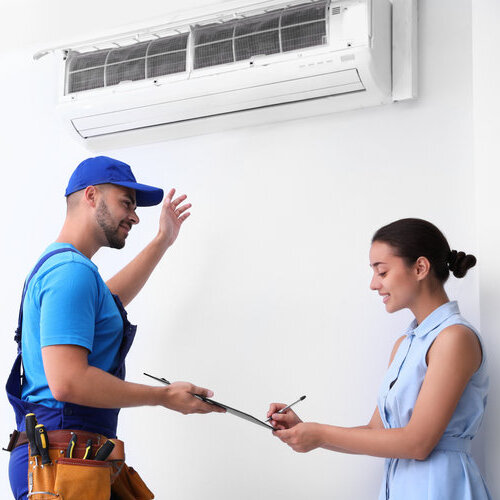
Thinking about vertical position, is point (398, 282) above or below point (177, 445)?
above

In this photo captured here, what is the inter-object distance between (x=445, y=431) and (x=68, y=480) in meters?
0.95

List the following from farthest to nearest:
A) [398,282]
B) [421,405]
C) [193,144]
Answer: [193,144] → [398,282] → [421,405]

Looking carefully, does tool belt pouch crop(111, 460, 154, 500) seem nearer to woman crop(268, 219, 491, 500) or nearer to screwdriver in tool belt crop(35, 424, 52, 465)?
screwdriver in tool belt crop(35, 424, 52, 465)

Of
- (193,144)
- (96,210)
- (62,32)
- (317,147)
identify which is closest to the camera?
(96,210)

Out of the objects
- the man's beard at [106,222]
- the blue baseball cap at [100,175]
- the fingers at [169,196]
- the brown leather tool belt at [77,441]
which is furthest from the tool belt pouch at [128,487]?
the fingers at [169,196]

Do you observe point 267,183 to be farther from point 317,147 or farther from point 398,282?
point 398,282

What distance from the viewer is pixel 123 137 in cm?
309

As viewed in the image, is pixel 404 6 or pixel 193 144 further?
pixel 193 144

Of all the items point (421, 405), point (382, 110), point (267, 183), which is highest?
point (382, 110)

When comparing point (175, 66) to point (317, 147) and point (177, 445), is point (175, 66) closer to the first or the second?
point (317, 147)

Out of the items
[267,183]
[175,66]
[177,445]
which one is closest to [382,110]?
[267,183]

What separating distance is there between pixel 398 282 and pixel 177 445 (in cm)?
109

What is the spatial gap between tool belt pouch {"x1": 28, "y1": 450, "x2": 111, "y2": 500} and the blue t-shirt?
167 mm

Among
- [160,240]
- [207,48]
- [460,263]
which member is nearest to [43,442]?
[160,240]
